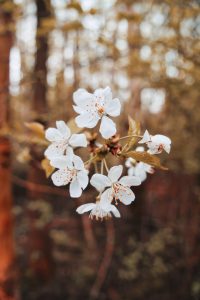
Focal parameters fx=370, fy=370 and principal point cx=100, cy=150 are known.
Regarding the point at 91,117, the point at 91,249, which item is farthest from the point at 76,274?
the point at 91,117

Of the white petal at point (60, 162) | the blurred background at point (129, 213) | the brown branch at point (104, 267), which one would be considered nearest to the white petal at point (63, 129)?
the white petal at point (60, 162)

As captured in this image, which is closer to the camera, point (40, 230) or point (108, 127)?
point (108, 127)

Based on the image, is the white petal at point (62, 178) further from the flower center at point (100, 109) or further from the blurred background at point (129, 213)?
the blurred background at point (129, 213)

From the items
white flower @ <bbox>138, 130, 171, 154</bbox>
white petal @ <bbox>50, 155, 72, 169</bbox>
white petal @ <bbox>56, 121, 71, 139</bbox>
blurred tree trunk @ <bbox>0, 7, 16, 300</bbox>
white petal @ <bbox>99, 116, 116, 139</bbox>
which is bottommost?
blurred tree trunk @ <bbox>0, 7, 16, 300</bbox>

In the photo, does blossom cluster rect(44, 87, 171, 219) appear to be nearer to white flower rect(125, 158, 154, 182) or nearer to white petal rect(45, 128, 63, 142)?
white petal rect(45, 128, 63, 142)

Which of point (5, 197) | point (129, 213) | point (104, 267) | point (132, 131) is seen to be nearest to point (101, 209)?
point (132, 131)

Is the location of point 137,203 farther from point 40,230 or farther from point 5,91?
point 5,91

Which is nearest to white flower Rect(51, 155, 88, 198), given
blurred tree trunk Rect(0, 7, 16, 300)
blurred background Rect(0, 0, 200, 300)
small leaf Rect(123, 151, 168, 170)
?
small leaf Rect(123, 151, 168, 170)
